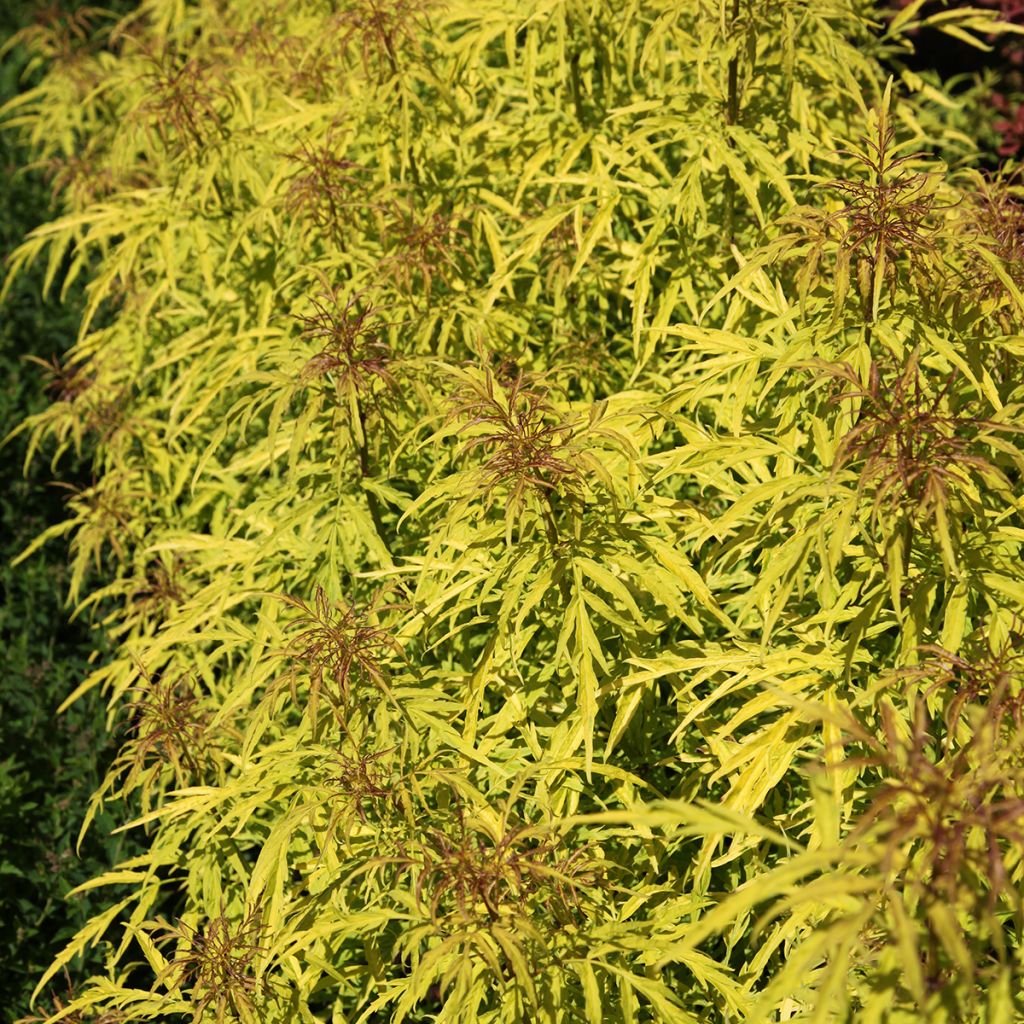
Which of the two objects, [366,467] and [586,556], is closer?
[586,556]

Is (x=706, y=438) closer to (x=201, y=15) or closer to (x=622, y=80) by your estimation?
(x=622, y=80)

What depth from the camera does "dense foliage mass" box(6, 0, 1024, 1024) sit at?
168cm

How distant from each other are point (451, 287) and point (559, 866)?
1.55 meters

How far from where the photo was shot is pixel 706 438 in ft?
7.17

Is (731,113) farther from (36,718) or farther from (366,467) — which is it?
(36,718)

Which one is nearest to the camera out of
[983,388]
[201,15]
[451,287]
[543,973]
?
[543,973]

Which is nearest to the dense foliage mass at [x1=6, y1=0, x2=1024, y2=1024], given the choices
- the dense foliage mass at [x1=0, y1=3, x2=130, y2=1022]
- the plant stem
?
the plant stem

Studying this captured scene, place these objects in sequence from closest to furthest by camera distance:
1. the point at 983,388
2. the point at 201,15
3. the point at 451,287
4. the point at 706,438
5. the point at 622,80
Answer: the point at 983,388
the point at 706,438
the point at 451,287
the point at 622,80
the point at 201,15

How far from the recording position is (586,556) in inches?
79.3

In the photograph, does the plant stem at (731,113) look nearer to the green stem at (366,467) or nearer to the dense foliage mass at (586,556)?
the dense foliage mass at (586,556)

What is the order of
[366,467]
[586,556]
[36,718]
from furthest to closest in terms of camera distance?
[36,718] → [366,467] → [586,556]

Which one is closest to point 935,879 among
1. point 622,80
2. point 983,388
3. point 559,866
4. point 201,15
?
point 559,866

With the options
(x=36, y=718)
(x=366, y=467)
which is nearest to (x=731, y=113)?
(x=366, y=467)

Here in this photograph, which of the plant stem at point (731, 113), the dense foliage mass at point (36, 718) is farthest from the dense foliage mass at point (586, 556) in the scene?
the dense foliage mass at point (36, 718)
